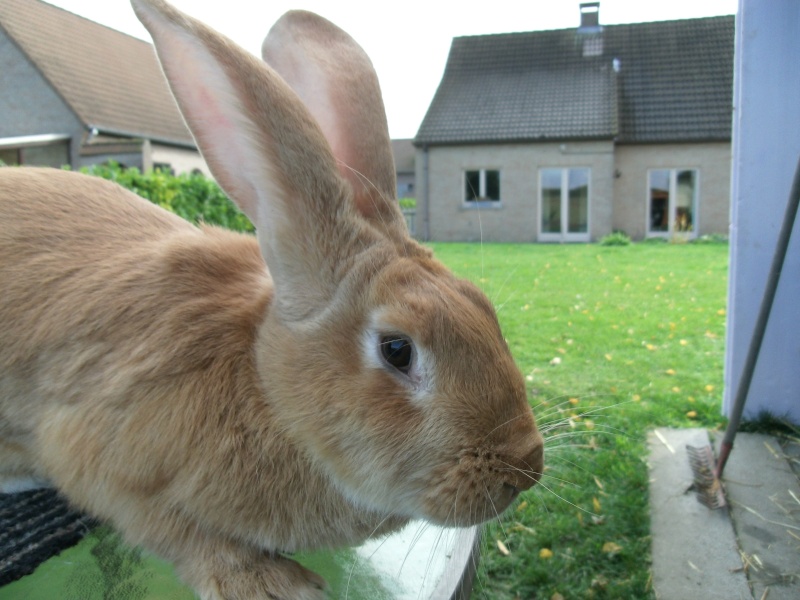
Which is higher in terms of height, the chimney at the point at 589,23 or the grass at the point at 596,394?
the chimney at the point at 589,23

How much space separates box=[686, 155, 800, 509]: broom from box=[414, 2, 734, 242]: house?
11488mm

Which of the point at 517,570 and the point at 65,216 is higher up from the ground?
the point at 65,216

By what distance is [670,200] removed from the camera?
14906mm

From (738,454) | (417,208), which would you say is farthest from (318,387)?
(417,208)

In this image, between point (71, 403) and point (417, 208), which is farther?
point (417, 208)

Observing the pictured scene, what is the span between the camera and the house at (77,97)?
3453mm

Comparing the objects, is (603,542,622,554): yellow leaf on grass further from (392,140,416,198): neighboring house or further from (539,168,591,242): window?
(392,140,416,198): neighboring house

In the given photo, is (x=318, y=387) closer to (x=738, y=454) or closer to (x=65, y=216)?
(x=65, y=216)

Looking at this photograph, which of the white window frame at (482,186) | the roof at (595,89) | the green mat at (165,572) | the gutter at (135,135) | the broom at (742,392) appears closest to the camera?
the green mat at (165,572)

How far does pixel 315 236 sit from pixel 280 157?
0.14 metres

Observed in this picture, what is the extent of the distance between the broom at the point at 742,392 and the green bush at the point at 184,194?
4.15m

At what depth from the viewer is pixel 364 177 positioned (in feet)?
3.81

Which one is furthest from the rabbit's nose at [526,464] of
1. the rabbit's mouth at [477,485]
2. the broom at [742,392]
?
the broom at [742,392]

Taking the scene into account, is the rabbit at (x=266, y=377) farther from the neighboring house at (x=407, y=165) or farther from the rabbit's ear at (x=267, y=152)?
the neighboring house at (x=407, y=165)
